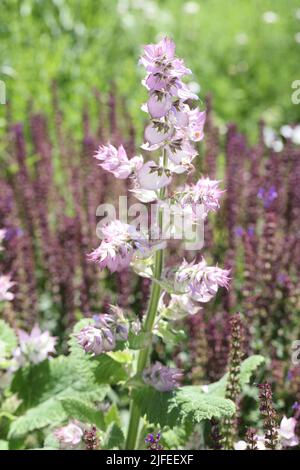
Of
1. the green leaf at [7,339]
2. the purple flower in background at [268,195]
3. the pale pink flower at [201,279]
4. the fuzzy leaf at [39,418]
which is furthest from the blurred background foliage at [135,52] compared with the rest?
the pale pink flower at [201,279]

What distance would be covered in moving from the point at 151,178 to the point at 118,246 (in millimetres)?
173

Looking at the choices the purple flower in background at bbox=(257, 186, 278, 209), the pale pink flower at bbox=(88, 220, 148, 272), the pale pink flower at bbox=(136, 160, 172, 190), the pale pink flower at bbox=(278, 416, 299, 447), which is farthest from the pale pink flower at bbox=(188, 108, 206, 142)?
the purple flower in background at bbox=(257, 186, 278, 209)

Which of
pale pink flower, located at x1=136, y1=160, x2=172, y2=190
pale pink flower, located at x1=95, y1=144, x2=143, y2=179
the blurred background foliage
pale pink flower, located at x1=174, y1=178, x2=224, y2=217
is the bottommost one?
pale pink flower, located at x1=174, y1=178, x2=224, y2=217

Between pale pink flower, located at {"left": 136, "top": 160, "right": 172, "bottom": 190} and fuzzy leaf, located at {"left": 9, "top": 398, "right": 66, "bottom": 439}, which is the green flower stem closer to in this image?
pale pink flower, located at {"left": 136, "top": 160, "right": 172, "bottom": 190}

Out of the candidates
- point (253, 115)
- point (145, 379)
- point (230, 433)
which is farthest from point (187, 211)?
point (253, 115)

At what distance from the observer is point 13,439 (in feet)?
7.29

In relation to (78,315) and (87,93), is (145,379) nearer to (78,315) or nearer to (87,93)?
(78,315)

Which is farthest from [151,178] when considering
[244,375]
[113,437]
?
[113,437]

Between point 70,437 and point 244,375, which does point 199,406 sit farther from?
point 70,437

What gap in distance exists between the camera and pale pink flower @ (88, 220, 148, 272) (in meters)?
1.72

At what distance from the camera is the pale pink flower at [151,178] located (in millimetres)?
1741

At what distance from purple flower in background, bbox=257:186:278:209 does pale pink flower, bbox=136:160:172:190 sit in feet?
4.07

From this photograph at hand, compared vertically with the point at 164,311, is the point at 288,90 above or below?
above

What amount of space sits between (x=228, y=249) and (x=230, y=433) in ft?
3.96
